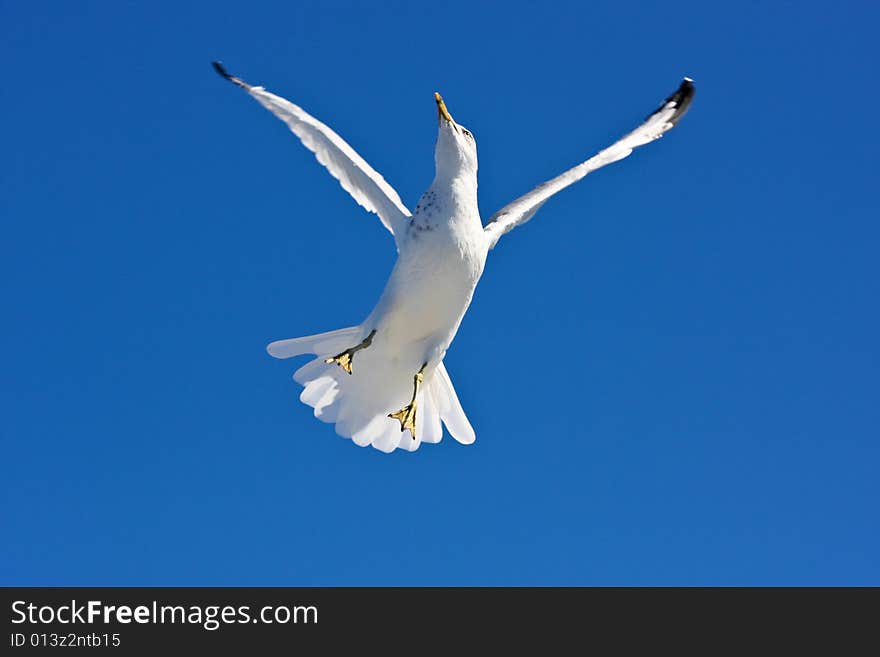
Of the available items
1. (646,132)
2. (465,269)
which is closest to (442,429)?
(465,269)

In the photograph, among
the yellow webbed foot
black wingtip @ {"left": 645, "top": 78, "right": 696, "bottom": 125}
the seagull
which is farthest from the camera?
black wingtip @ {"left": 645, "top": 78, "right": 696, "bottom": 125}

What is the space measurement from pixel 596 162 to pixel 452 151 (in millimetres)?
Result: 2288

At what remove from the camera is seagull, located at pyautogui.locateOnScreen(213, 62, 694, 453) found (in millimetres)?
12086

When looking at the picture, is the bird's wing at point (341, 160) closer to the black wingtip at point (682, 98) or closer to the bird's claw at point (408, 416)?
the bird's claw at point (408, 416)

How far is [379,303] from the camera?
12516 mm

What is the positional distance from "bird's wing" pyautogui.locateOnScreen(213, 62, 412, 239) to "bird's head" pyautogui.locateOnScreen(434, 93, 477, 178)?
68cm

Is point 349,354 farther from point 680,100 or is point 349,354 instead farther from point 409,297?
point 680,100

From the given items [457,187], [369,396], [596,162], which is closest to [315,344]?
[369,396]

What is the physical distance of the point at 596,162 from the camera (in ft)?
46.2

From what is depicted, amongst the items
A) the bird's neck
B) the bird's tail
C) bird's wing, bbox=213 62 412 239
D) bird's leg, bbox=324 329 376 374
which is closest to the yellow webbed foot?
bird's leg, bbox=324 329 376 374

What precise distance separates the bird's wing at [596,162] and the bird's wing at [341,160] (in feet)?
3.41

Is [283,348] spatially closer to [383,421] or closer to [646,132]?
[383,421]

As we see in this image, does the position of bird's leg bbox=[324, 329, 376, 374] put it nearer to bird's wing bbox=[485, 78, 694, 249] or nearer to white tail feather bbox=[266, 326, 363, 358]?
white tail feather bbox=[266, 326, 363, 358]

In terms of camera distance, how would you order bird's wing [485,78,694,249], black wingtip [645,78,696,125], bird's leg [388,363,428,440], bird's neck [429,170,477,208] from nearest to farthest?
1. bird's neck [429,170,477,208]
2. bird's leg [388,363,428,440]
3. bird's wing [485,78,694,249]
4. black wingtip [645,78,696,125]
